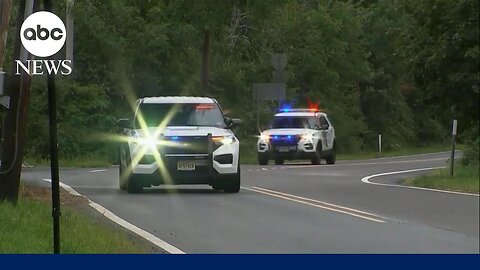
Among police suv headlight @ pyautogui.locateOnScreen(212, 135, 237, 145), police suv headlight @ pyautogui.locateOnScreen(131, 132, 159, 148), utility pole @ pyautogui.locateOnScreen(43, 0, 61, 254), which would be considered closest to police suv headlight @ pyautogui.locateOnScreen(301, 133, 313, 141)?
police suv headlight @ pyautogui.locateOnScreen(212, 135, 237, 145)

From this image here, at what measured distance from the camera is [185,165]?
451 inches

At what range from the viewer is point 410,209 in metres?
13.5

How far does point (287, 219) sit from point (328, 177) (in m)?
4.31

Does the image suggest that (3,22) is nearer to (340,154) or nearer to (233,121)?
(233,121)

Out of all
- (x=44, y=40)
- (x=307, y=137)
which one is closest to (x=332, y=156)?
(x=307, y=137)

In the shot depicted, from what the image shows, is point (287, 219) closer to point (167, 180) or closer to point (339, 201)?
point (167, 180)

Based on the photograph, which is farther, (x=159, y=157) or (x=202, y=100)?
(x=159, y=157)

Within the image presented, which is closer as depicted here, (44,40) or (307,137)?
(44,40)

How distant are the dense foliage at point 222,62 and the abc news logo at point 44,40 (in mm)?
1223

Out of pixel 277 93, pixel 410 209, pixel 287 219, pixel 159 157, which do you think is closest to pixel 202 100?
pixel 277 93

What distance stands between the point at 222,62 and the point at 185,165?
4.54 meters

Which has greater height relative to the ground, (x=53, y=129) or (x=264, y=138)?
(x=53, y=129)

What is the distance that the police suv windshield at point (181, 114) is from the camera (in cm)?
830

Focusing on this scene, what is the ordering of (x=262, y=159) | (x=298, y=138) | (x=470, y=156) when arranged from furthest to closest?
1. (x=470, y=156)
2. (x=298, y=138)
3. (x=262, y=159)
